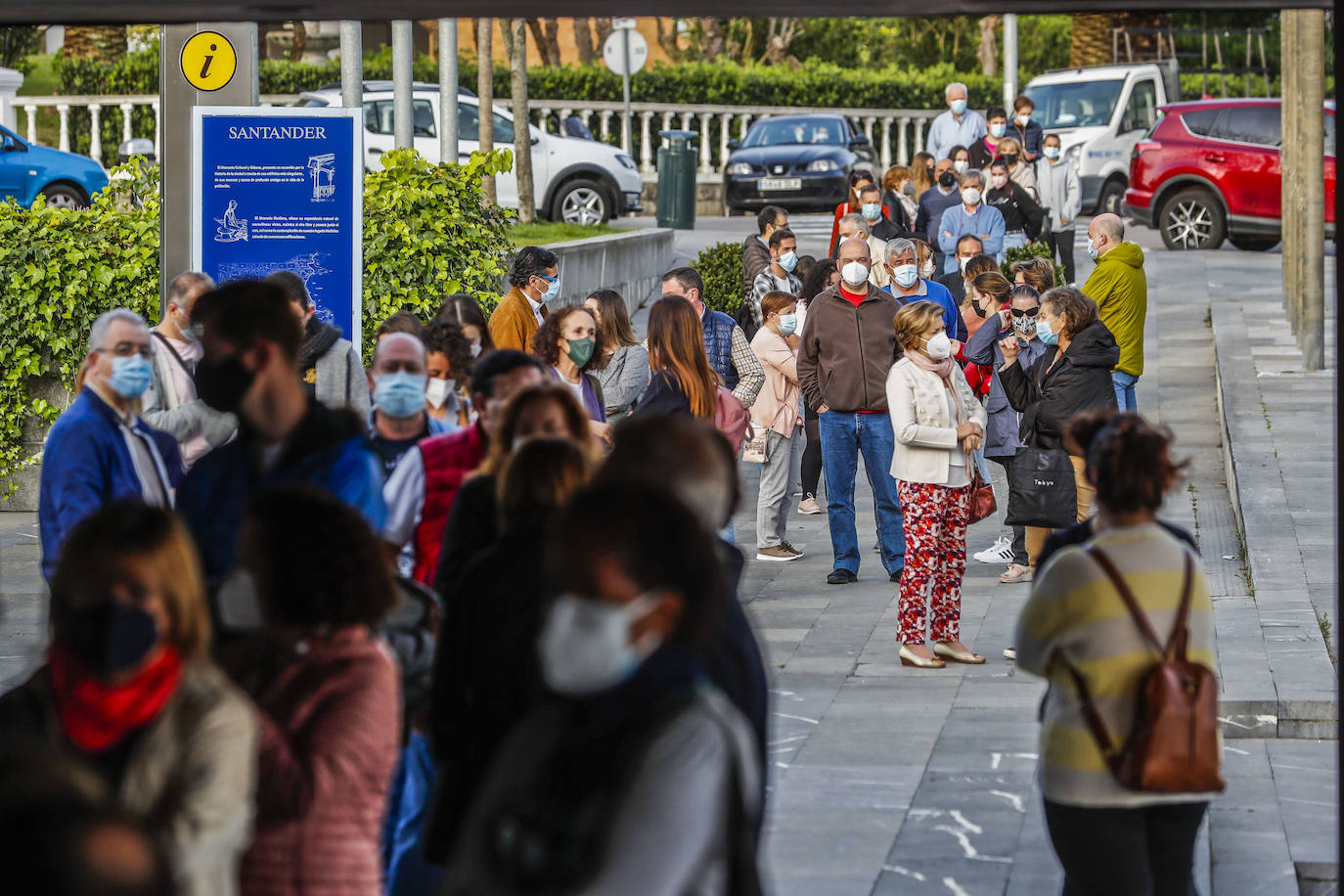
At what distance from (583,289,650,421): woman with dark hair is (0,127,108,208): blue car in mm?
14731

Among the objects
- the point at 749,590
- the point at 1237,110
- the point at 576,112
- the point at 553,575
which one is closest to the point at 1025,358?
the point at 749,590

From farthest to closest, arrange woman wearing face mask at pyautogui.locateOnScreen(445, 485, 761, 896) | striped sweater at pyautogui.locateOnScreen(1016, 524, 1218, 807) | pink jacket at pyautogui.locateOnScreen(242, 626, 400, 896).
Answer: striped sweater at pyautogui.locateOnScreen(1016, 524, 1218, 807)
pink jacket at pyautogui.locateOnScreen(242, 626, 400, 896)
woman wearing face mask at pyautogui.locateOnScreen(445, 485, 761, 896)

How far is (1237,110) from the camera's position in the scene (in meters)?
24.8

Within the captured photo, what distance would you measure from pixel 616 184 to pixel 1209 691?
2185 cm

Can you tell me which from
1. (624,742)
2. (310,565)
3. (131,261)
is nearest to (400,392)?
(310,565)

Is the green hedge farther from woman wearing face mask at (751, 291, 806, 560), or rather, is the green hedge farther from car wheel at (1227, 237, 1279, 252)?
car wheel at (1227, 237, 1279, 252)

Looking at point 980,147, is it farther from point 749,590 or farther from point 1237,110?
point 749,590

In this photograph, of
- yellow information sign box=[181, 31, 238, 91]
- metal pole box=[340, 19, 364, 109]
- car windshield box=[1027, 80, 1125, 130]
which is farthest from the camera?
car windshield box=[1027, 80, 1125, 130]

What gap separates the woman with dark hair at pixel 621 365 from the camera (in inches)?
376

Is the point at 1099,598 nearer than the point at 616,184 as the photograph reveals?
Yes

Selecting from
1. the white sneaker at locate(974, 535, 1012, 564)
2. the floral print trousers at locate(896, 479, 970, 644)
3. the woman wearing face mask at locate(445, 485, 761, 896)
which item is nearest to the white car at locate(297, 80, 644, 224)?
the white sneaker at locate(974, 535, 1012, 564)

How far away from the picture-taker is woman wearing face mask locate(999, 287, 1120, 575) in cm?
969

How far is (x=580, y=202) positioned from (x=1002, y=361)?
15106mm

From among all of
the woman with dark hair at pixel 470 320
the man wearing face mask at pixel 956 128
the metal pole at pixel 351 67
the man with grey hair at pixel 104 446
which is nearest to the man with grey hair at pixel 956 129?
the man wearing face mask at pixel 956 128
